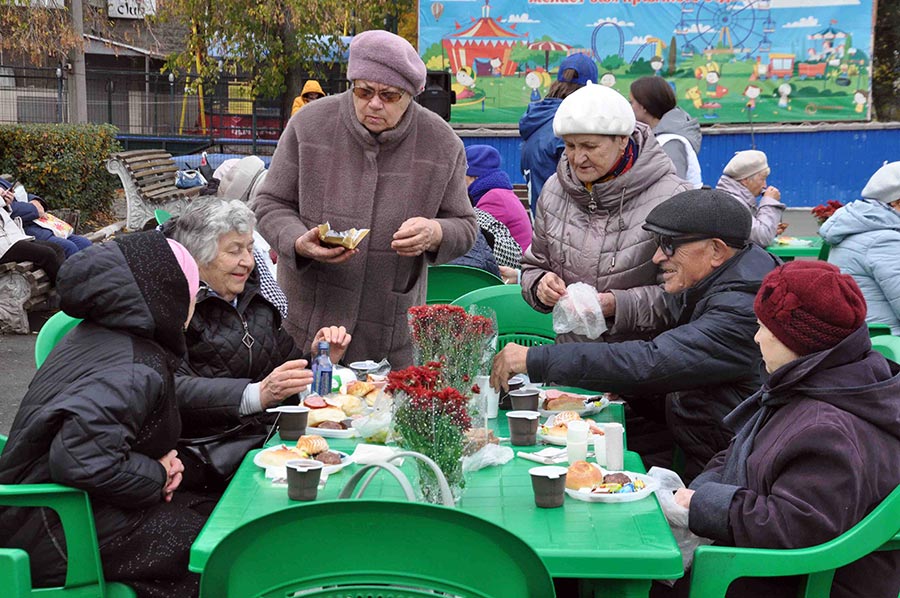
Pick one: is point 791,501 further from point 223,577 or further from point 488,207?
point 488,207

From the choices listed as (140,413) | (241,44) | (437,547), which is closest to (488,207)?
(140,413)

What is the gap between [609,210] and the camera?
4.01m

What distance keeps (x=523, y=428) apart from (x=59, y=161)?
40.2 feet

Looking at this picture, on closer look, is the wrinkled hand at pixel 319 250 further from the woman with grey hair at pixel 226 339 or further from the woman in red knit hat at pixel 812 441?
the woman in red knit hat at pixel 812 441

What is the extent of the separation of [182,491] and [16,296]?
6092 millimetres

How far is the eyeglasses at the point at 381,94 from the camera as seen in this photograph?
415 centimetres

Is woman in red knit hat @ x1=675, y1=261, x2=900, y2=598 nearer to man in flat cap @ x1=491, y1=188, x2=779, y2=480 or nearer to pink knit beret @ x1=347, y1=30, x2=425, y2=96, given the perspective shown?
man in flat cap @ x1=491, y1=188, x2=779, y2=480

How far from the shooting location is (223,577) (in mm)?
1979

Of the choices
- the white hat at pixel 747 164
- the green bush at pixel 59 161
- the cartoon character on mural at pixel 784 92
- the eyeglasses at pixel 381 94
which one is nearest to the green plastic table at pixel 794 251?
the white hat at pixel 747 164

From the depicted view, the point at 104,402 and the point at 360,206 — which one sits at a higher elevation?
the point at 360,206

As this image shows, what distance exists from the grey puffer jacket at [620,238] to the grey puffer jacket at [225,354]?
1.00m

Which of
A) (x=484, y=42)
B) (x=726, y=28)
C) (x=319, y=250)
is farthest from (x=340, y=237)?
(x=726, y=28)

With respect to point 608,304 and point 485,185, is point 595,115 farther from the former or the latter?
point 485,185

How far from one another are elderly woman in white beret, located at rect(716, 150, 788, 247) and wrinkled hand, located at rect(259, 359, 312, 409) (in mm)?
5797
